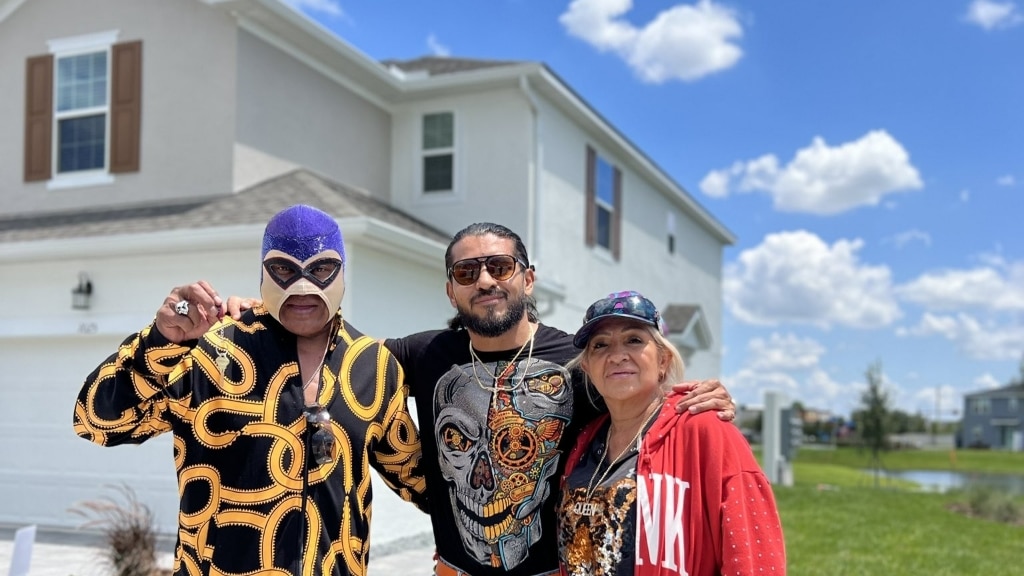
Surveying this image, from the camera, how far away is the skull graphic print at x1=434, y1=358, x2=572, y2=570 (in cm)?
269

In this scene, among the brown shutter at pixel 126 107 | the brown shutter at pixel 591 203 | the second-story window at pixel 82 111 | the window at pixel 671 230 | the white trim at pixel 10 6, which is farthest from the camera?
the window at pixel 671 230

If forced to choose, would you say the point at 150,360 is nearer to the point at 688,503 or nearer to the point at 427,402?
the point at 427,402

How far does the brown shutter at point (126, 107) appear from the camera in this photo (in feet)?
32.4

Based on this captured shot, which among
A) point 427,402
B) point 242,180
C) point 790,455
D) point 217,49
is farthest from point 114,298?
point 790,455

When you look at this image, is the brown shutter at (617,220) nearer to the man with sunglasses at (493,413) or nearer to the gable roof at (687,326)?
the gable roof at (687,326)

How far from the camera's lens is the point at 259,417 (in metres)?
2.52

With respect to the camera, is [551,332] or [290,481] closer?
[290,481]

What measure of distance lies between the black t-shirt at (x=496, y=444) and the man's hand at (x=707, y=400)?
44 cm

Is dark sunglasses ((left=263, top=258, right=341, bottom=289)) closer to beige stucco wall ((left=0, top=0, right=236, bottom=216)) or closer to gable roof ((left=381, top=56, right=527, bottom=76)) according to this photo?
beige stucco wall ((left=0, top=0, right=236, bottom=216))

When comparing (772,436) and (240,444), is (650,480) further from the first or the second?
(772,436)

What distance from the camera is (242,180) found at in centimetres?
950

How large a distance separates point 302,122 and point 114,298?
3.28m

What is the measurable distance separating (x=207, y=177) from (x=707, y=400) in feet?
27.2

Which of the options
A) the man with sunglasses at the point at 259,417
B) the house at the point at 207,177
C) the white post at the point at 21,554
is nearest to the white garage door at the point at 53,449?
the house at the point at 207,177
